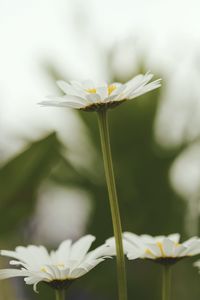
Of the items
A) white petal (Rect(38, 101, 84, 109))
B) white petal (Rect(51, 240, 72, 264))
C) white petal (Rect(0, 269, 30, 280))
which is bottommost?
white petal (Rect(0, 269, 30, 280))


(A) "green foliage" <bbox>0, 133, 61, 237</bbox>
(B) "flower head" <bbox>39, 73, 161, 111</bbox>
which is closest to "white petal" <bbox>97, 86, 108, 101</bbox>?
(B) "flower head" <bbox>39, 73, 161, 111</bbox>

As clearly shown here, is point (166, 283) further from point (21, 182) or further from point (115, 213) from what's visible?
point (21, 182)

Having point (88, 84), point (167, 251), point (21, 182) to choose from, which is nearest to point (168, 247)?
point (167, 251)

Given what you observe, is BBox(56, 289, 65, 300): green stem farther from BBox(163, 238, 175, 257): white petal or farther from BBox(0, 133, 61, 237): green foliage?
BBox(0, 133, 61, 237): green foliage

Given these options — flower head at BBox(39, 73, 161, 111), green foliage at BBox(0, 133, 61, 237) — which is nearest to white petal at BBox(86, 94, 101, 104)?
flower head at BBox(39, 73, 161, 111)

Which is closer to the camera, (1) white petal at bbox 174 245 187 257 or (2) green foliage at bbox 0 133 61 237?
(1) white petal at bbox 174 245 187 257

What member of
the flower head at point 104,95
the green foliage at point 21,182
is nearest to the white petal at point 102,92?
the flower head at point 104,95

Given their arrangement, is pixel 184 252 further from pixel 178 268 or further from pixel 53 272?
pixel 178 268

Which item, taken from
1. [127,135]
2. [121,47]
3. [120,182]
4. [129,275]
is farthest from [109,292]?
[121,47]

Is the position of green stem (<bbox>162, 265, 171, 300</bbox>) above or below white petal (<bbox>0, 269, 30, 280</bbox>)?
below

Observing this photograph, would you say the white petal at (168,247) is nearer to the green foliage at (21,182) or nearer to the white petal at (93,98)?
the white petal at (93,98)
